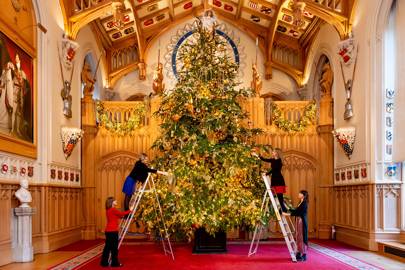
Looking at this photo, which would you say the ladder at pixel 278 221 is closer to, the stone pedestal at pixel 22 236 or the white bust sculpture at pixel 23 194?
the stone pedestal at pixel 22 236

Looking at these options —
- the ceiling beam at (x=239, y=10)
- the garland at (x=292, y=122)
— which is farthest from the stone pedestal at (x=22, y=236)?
the ceiling beam at (x=239, y=10)

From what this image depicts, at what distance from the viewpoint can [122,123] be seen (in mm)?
14695

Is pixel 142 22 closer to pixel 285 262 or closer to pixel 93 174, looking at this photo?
pixel 93 174

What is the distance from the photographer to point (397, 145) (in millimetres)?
10648

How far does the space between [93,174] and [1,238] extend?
5.54 metres

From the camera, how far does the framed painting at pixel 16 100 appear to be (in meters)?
9.23

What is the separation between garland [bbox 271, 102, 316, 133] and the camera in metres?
14.5

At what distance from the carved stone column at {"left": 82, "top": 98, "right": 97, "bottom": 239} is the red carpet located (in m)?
3.33

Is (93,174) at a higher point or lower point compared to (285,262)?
higher

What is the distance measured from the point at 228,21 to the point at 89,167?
822cm

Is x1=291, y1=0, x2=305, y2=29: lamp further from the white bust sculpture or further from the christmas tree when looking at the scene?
the white bust sculpture

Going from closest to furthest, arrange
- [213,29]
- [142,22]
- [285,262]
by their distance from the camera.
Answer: [285,262]
[213,29]
[142,22]

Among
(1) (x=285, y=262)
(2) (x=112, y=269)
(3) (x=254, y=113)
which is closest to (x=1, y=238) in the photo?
(2) (x=112, y=269)

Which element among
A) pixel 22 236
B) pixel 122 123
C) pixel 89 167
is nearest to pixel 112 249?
pixel 22 236
